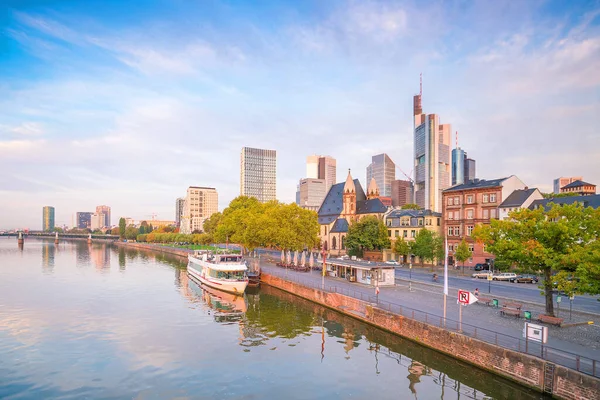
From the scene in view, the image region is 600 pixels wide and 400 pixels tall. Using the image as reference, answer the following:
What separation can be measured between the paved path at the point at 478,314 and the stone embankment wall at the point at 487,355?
3.26 metres

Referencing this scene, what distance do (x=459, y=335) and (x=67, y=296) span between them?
53241 mm

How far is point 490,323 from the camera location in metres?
32.9

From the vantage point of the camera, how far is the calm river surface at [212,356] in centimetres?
2550

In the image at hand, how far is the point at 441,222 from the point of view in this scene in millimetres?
96062

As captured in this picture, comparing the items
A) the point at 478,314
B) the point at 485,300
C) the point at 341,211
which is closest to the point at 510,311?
the point at 478,314

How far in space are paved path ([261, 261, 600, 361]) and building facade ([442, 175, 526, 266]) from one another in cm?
3578

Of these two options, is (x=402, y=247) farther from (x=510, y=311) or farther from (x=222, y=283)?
(x=510, y=311)

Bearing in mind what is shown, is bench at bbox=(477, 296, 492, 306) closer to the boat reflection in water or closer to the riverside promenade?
the riverside promenade

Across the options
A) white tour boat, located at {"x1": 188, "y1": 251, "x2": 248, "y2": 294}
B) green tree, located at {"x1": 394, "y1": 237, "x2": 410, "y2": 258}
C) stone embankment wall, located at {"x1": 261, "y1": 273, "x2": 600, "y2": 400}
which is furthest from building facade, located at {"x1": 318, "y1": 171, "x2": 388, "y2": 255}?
stone embankment wall, located at {"x1": 261, "y1": 273, "x2": 600, "y2": 400}

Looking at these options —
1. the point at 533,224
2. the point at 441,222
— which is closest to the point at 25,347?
the point at 533,224

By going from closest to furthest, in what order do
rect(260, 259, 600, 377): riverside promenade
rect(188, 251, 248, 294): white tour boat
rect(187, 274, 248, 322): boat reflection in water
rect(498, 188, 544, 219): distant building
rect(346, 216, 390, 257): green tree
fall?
rect(260, 259, 600, 377): riverside promenade
rect(187, 274, 248, 322): boat reflection in water
rect(188, 251, 248, 294): white tour boat
rect(498, 188, 544, 219): distant building
rect(346, 216, 390, 257): green tree

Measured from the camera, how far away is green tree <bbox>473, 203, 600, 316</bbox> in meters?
30.9

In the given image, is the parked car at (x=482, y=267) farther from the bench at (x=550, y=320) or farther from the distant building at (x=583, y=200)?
the bench at (x=550, y=320)

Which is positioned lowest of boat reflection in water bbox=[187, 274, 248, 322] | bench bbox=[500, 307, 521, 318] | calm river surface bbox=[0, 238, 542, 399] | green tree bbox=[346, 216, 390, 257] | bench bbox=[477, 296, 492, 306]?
boat reflection in water bbox=[187, 274, 248, 322]
